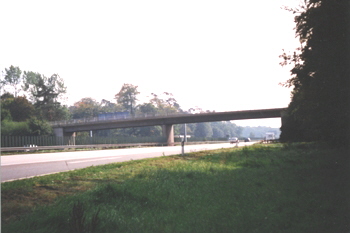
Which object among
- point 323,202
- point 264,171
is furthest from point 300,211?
point 264,171

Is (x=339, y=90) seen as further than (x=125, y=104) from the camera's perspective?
No

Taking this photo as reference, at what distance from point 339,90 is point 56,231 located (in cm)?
A: 901

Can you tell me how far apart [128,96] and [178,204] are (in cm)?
11502

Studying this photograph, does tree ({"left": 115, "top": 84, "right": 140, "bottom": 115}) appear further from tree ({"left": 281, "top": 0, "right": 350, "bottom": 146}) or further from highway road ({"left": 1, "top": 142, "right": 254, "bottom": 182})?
tree ({"left": 281, "top": 0, "right": 350, "bottom": 146})

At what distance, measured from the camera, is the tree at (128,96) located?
119250 millimetres

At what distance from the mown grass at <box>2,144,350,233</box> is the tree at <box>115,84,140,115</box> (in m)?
111

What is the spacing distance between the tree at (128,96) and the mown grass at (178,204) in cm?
11114

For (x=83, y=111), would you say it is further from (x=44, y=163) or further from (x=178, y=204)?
(x=178, y=204)

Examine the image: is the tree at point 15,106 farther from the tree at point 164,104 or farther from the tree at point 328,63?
the tree at point 164,104

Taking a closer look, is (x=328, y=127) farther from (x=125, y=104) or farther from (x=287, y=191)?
(x=125, y=104)

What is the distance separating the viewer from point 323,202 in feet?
21.2

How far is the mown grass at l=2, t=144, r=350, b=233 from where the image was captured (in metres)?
4.86

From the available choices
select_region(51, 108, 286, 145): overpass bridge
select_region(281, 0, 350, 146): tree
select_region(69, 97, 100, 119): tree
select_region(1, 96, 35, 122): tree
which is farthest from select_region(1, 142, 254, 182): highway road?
select_region(69, 97, 100, 119): tree

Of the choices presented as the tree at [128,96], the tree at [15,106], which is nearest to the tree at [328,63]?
the tree at [15,106]
